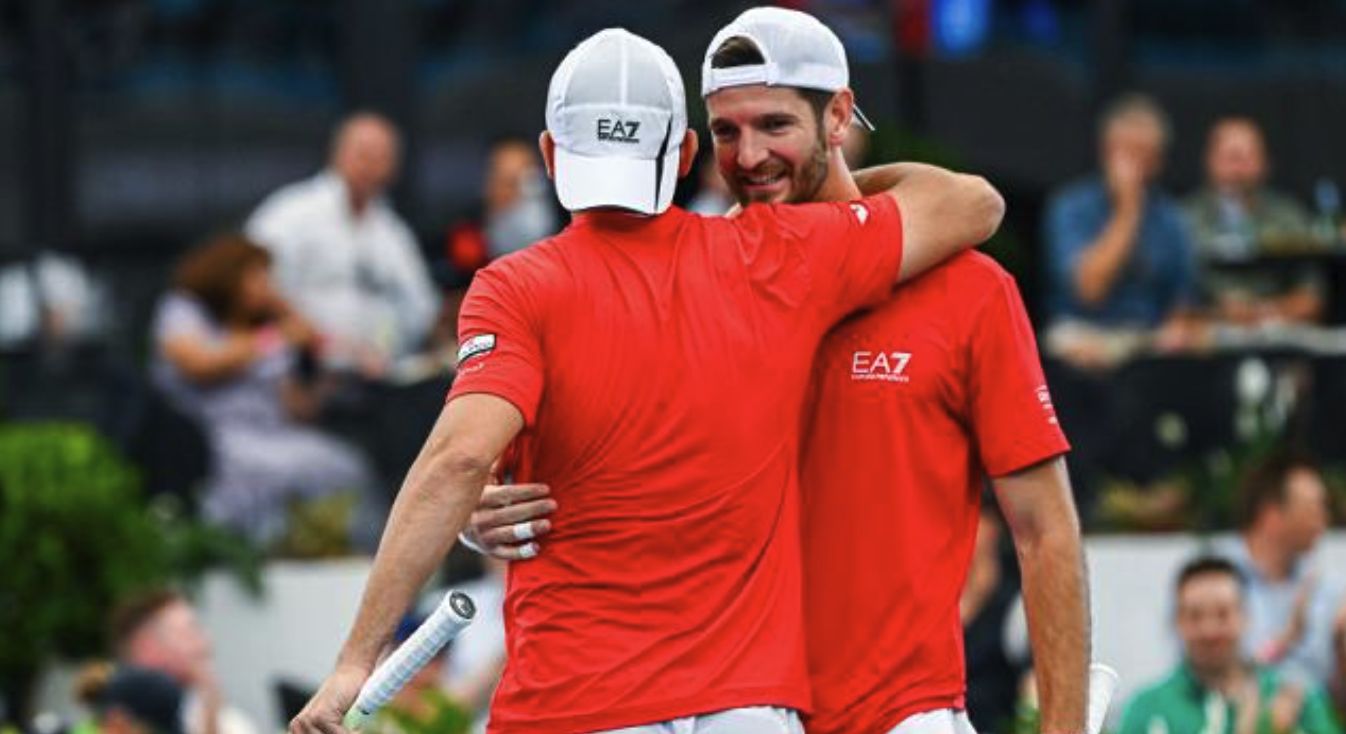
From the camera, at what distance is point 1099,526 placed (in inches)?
475

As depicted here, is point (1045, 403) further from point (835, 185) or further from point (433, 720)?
point (433, 720)

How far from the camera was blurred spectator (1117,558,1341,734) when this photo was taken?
10352 millimetres

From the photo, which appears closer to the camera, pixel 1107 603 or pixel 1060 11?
pixel 1107 603

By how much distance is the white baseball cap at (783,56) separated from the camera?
20.3 ft

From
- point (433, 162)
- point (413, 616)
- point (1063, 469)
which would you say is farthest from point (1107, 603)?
point (1063, 469)

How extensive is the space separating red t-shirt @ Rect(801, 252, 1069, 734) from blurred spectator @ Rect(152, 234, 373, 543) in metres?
5.55

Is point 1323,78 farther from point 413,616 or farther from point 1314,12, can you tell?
point 413,616

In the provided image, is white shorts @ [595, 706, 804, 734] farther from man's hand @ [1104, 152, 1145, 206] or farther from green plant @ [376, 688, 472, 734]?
man's hand @ [1104, 152, 1145, 206]

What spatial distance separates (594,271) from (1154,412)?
648cm

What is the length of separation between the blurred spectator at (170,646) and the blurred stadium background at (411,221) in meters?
0.24

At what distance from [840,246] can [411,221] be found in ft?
27.5

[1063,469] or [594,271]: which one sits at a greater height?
[594,271]

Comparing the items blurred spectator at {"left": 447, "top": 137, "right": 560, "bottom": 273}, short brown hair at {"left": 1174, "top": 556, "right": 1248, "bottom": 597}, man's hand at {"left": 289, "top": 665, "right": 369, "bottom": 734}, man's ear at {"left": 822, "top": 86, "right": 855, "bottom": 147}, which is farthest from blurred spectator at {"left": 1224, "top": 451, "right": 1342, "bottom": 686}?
man's hand at {"left": 289, "top": 665, "right": 369, "bottom": 734}

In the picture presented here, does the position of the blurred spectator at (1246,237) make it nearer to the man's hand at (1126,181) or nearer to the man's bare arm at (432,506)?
the man's hand at (1126,181)
